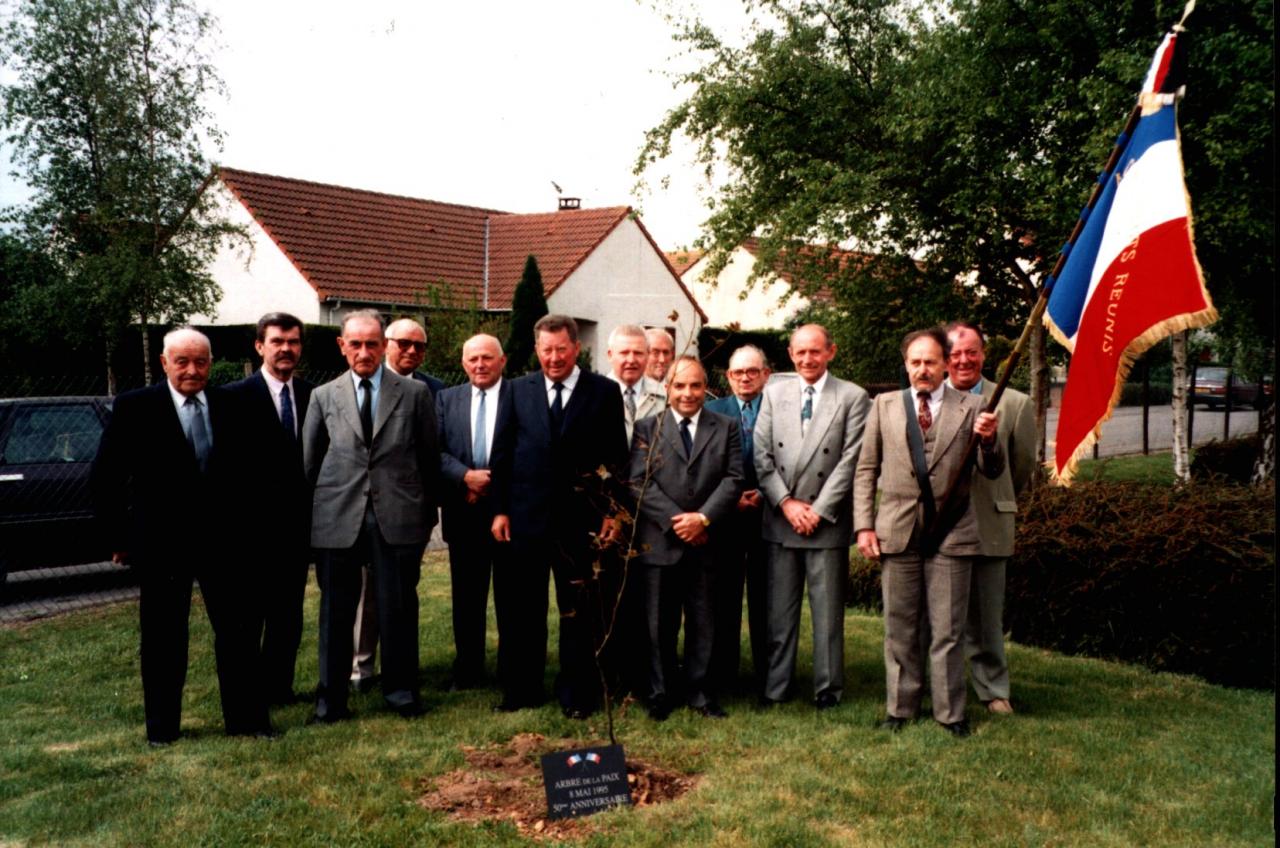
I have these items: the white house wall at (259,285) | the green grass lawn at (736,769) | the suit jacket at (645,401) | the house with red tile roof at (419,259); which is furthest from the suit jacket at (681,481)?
the white house wall at (259,285)

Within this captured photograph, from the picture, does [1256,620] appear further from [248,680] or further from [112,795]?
[112,795]

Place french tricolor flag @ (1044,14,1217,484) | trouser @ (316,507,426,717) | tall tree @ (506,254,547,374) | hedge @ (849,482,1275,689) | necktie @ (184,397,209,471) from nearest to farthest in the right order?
french tricolor flag @ (1044,14,1217,484)
necktie @ (184,397,209,471)
trouser @ (316,507,426,717)
hedge @ (849,482,1275,689)
tall tree @ (506,254,547,374)

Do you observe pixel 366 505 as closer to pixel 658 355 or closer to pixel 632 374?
pixel 632 374

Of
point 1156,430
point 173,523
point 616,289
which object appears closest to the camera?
point 173,523

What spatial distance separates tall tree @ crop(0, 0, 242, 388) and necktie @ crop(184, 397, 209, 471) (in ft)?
49.6

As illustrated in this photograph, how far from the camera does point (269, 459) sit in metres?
6.08

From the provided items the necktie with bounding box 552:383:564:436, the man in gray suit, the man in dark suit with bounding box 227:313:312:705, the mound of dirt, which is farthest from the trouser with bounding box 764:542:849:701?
the man in dark suit with bounding box 227:313:312:705

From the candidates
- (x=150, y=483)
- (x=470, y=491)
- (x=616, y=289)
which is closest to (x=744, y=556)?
(x=470, y=491)

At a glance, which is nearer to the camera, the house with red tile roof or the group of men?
the group of men

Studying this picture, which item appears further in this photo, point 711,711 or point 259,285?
point 259,285

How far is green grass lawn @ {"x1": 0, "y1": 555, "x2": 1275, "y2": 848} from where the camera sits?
4.52 meters

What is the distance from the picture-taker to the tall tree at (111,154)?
63.4 feet

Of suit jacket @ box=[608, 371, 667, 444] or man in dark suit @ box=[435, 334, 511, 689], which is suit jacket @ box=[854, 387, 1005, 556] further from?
man in dark suit @ box=[435, 334, 511, 689]

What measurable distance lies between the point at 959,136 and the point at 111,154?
1567 centimetres
